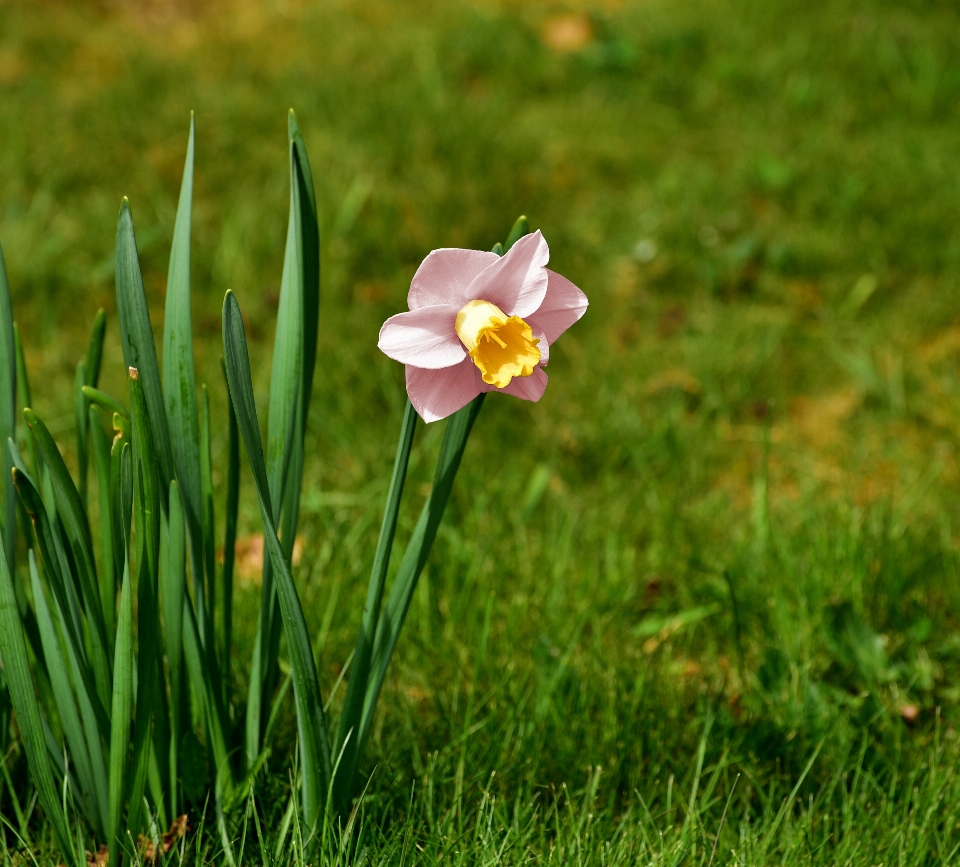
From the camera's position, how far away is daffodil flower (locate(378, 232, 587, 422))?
31.8 inches

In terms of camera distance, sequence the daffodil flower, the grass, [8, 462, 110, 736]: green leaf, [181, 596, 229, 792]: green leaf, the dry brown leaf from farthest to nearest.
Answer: the dry brown leaf → the grass → [181, 596, 229, 792]: green leaf → [8, 462, 110, 736]: green leaf → the daffodil flower

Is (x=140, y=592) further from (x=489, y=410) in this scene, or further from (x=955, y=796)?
(x=489, y=410)

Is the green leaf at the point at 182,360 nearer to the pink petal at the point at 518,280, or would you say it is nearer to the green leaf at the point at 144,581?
the green leaf at the point at 144,581

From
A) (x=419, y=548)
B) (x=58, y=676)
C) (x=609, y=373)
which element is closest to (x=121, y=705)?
(x=58, y=676)

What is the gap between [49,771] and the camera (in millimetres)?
990

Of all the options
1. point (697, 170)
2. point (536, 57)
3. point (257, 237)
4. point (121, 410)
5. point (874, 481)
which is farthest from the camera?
point (536, 57)

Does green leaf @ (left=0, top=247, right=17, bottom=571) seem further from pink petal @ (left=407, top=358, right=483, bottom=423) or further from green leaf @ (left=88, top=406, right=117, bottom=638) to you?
pink petal @ (left=407, top=358, right=483, bottom=423)

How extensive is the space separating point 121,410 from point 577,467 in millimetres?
1397

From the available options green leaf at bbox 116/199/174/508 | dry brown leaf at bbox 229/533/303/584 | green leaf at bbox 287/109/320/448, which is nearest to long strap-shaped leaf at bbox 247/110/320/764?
green leaf at bbox 287/109/320/448

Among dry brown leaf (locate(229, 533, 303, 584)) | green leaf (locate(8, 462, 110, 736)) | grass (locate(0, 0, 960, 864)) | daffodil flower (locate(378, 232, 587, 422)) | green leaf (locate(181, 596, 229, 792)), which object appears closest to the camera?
daffodil flower (locate(378, 232, 587, 422))

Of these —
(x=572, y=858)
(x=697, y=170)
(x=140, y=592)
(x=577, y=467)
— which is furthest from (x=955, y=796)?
(x=697, y=170)

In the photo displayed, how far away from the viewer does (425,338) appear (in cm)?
83

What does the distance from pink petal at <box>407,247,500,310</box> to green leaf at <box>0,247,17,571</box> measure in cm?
44

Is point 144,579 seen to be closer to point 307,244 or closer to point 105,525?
point 105,525
